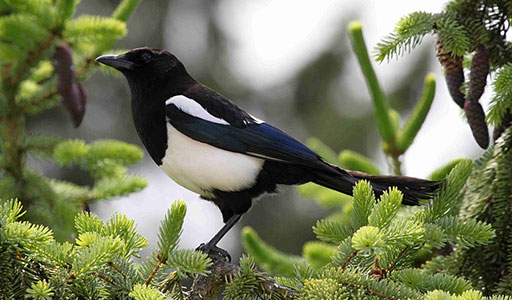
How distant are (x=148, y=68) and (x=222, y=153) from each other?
57 centimetres

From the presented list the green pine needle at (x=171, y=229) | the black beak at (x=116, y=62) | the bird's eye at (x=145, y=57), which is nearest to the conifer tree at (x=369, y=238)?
the green pine needle at (x=171, y=229)

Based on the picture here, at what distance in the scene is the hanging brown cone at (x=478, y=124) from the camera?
6.94 ft

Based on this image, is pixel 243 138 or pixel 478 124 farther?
pixel 243 138

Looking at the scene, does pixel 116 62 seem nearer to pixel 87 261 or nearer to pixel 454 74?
pixel 454 74

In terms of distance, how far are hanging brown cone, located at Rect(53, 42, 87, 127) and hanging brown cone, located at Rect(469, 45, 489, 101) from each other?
155cm

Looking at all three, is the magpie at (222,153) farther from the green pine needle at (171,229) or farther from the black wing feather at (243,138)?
the green pine needle at (171,229)

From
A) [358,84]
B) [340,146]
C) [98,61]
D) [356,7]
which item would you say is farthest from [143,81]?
[356,7]

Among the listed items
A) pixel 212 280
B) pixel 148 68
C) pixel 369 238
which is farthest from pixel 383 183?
pixel 148 68

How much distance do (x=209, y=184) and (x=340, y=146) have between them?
20.3 ft

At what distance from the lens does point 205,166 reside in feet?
8.61

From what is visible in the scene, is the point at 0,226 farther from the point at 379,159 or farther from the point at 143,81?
the point at 379,159

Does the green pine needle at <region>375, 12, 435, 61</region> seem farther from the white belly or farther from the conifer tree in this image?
the white belly

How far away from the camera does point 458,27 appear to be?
216cm

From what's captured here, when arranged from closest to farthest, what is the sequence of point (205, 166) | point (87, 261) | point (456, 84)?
point (87, 261), point (456, 84), point (205, 166)
